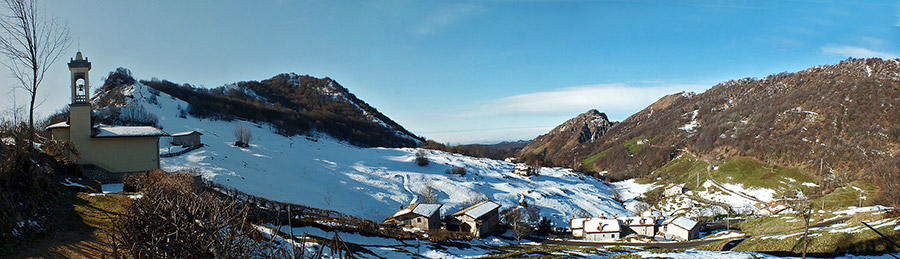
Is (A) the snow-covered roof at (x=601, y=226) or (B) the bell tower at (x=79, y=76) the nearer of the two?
(B) the bell tower at (x=79, y=76)

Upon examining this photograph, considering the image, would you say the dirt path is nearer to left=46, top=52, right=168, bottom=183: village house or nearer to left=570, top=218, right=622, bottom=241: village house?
left=46, top=52, right=168, bottom=183: village house

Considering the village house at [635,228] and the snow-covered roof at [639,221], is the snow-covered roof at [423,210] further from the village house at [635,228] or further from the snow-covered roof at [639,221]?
the snow-covered roof at [639,221]

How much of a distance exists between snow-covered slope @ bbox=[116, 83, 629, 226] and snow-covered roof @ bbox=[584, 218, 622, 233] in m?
5.65

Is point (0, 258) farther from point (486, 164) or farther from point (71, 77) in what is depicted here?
point (486, 164)

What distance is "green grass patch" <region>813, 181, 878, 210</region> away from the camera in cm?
5472

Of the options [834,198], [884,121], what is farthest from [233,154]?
[884,121]

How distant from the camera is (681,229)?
145 ft

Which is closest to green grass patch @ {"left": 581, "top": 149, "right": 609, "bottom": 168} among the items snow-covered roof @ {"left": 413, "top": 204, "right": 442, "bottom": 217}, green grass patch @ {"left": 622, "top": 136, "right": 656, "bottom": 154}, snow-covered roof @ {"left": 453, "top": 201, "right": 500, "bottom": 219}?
green grass patch @ {"left": 622, "top": 136, "right": 656, "bottom": 154}

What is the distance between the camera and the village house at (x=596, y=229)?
45812 mm

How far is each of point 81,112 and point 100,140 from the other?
1660 millimetres

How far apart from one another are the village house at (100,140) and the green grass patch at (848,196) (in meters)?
69.5

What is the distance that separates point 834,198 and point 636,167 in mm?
63889

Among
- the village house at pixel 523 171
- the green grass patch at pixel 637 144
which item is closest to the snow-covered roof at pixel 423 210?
the village house at pixel 523 171

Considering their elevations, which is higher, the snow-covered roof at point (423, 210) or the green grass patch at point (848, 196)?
the snow-covered roof at point (423, 210)
